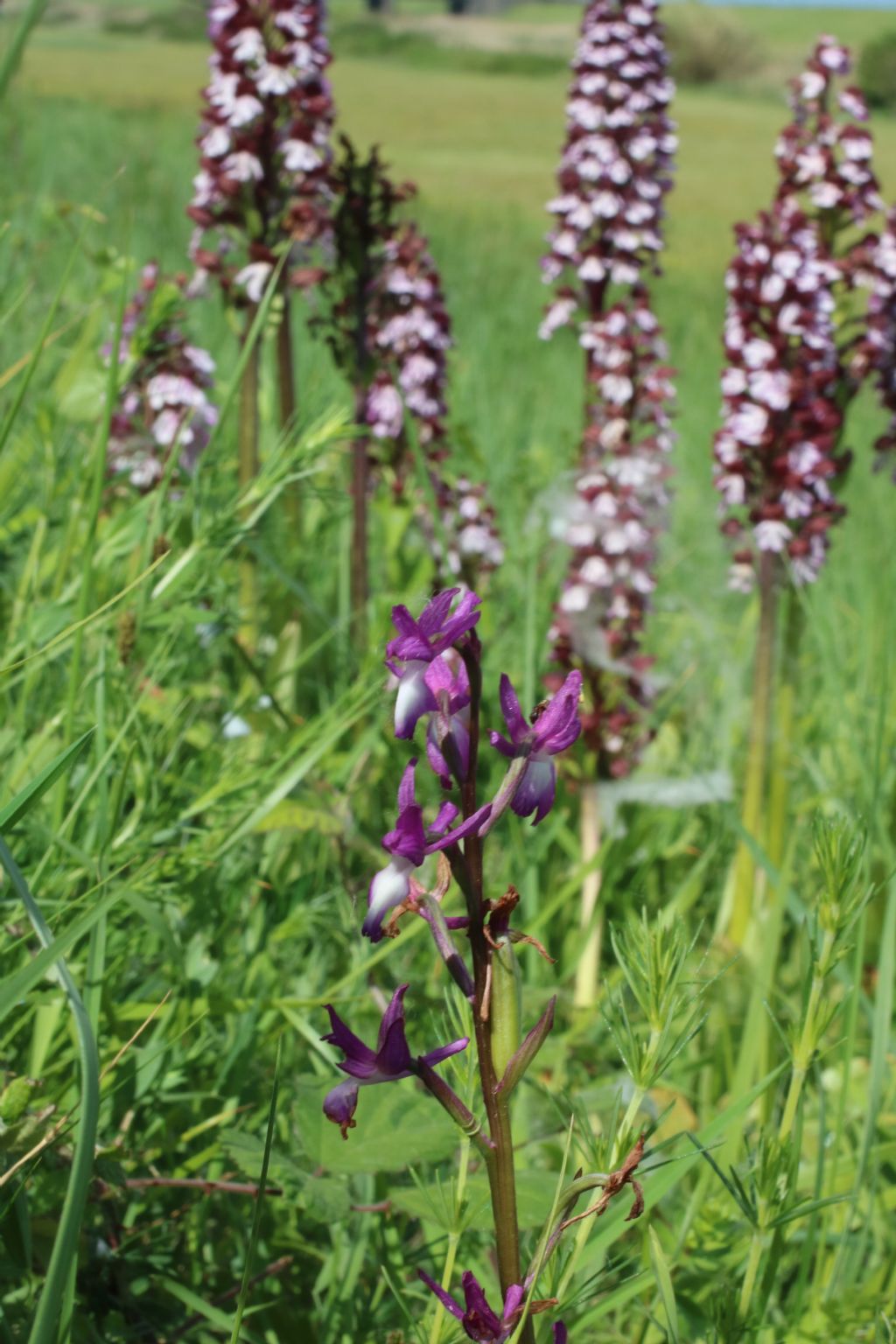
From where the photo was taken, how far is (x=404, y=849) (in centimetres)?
54

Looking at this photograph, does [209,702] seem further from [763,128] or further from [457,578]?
[763,128]

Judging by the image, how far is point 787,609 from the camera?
2123 millimetres

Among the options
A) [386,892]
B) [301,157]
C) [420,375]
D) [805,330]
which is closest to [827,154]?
[805,330]

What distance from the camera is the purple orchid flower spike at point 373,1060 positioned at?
538 millimetres

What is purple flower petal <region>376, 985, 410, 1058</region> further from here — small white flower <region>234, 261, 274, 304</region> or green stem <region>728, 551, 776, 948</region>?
small white flower <region>234, 261, 274, 304</region>

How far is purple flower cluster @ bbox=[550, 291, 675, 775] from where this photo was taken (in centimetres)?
201

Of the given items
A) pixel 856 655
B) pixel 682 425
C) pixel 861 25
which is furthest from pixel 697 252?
pixel 861 25

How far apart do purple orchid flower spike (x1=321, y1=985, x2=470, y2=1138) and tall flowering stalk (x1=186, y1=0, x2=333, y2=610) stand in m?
1.67

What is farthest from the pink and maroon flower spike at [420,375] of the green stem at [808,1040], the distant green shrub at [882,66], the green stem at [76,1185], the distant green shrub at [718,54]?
the distant green shrub at [718,54]

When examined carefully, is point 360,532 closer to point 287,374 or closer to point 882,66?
point 287,374

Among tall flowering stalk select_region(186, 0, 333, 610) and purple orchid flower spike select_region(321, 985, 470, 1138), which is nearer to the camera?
purple orchid flower spike select_region(321, 985, 470, 1138)

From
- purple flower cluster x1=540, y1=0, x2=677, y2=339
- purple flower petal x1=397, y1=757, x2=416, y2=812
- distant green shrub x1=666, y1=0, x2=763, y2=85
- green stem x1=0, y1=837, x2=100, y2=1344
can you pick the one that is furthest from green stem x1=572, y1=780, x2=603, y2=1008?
distant green shrub x1=666, y1=0, x2=763, y2=85

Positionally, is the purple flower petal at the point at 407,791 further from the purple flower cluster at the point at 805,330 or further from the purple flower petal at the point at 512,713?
the purple flower cluster at the point at 805,330

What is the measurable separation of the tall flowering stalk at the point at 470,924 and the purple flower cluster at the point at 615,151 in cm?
184
